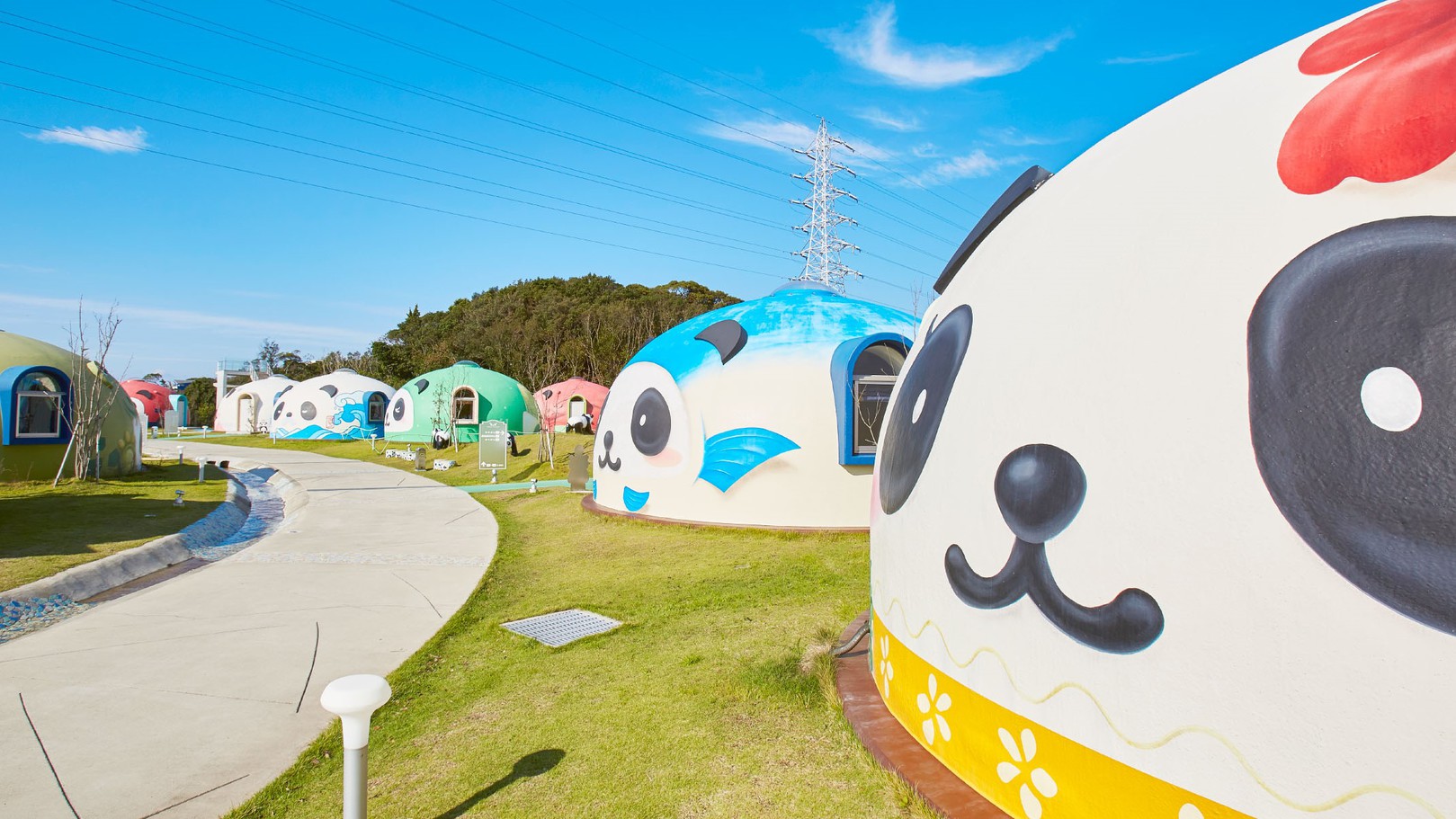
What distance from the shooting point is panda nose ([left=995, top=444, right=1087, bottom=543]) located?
2975 mm

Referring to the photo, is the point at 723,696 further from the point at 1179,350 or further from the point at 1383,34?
the point at 1383,34

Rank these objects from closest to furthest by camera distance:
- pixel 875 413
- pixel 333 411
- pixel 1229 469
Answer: pixel 1229 469, pixel 875 413, pixel 333 411

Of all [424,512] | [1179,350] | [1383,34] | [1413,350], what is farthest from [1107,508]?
[424,512]

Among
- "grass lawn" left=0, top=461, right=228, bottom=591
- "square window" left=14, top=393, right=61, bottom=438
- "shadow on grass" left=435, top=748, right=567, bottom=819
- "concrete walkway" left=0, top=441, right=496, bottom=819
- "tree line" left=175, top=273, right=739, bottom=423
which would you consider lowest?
"concrete walkway" left=0, top=441, right=496, bottom=819

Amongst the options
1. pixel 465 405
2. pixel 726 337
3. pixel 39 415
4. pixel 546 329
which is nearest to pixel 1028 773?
pixel 726 337

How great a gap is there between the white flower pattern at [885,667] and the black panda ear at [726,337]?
26.7 feet

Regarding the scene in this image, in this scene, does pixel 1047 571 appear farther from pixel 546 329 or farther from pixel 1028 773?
pixel 546 329

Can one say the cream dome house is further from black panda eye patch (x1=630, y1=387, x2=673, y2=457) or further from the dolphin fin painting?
the dolphin fin painting

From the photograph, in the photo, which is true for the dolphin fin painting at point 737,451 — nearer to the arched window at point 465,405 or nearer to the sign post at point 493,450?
the sign post at point 493,450

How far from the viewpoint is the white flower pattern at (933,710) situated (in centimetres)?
378

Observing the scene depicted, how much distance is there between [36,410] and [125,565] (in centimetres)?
1244

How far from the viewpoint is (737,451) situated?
1205 centimetres

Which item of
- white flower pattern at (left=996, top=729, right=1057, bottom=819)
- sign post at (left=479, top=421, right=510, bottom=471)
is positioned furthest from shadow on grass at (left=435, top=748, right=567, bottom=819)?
sign post at (left=479, top=421, right=510, bottom=471)

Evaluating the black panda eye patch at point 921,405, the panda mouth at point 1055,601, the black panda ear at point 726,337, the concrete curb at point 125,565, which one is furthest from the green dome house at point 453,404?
the panda mouth at point 1055,601
